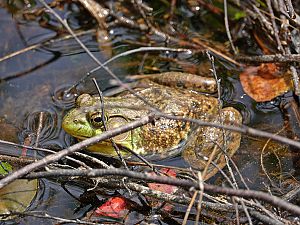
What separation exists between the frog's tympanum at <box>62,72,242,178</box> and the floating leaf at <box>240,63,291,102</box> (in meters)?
0.40

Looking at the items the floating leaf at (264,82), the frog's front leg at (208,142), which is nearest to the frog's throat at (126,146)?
the frog's front leg at (208,142)

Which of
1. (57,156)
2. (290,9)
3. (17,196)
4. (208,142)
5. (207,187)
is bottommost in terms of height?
(208,142)

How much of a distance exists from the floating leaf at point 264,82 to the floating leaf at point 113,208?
5.96 ft

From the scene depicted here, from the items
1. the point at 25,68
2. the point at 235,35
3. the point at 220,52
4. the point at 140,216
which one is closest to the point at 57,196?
the point at 140,216

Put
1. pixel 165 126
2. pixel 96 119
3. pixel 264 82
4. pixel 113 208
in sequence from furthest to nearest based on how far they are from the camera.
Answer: pixel 264 82 < pixel 165 126 < pixel 96 119 < pixel 113 208

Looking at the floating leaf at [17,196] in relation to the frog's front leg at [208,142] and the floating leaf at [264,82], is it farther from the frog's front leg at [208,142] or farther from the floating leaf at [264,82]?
the floating leaf at [264,82]

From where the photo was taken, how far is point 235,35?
556 centimetres

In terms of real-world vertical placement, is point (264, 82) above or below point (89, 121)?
below

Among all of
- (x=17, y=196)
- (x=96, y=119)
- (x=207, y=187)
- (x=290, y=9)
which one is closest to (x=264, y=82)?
(x=290, y=9)

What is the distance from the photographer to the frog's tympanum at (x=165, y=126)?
14.5ft

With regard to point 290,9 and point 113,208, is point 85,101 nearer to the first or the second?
point 113,208

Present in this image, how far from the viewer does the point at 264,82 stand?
492 centimetres

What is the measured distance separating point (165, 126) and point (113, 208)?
3.37ft

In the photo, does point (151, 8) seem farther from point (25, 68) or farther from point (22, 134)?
point (22, 134)
